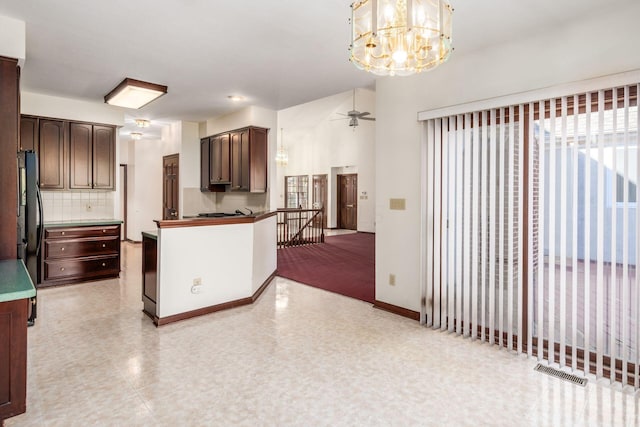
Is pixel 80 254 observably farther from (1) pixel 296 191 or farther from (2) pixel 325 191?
(1) pixel 296 191

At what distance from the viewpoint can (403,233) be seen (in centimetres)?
390

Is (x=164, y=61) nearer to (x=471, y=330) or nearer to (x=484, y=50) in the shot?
(x=484, y=50)

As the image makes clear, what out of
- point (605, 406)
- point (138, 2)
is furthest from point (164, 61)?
point (605, 406)

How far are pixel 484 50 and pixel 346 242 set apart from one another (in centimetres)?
681

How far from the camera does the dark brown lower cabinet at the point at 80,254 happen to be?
193 inches

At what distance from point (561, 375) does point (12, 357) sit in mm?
3536

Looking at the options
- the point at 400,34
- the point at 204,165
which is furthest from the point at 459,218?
the point at 204,165

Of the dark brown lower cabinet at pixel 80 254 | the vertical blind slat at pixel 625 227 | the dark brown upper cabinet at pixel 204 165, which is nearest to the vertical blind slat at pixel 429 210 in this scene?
the vertical blind slat at pixel 625 227

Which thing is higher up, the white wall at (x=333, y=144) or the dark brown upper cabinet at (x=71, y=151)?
the white wall at (x=333, y=144)

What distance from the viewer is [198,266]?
3818mm

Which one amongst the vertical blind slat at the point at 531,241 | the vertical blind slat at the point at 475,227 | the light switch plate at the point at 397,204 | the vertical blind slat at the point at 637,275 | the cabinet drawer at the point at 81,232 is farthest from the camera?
the cabinet drawer at the point at 81,232

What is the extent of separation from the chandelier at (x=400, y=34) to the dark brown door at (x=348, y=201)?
1058 cm

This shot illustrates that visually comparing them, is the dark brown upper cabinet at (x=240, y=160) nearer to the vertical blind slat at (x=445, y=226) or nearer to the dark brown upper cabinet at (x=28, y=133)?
the dark brown upper cabinet at (x=28, y=133)

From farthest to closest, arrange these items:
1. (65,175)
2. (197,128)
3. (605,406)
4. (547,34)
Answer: (197,128) → (65,175) → (547,34) → (605,406)
